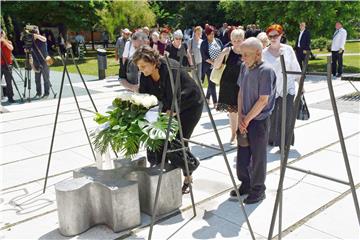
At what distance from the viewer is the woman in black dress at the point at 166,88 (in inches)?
153

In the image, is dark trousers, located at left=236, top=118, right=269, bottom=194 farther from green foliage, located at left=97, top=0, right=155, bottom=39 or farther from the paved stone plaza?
green foliage, located at left=97, top=0, right=155, bottom=39

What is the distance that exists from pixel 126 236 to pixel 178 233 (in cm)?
49

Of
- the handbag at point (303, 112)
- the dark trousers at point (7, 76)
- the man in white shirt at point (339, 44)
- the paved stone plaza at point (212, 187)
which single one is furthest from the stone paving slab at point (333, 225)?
the man in white shirt at point (339, 44)

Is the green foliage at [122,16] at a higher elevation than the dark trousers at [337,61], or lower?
higher

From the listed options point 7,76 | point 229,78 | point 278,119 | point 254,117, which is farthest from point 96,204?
point 7,76

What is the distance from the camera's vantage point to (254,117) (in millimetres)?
4008

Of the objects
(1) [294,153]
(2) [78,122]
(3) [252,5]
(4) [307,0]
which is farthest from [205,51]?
(3) [252,5]

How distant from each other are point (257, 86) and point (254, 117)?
0.32 m

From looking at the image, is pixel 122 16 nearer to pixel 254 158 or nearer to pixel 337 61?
pixel 337 61

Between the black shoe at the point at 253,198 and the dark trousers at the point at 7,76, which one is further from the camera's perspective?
the dark trousers at the point at 7,76

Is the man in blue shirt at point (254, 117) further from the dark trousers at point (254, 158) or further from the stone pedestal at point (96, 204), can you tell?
the stone pedestal at point (96, 204)

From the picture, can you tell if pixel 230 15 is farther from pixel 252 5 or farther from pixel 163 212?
pixel 163 212

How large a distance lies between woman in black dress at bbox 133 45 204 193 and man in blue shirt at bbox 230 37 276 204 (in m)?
A: 0.51

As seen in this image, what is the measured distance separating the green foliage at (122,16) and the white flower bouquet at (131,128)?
2734cm
